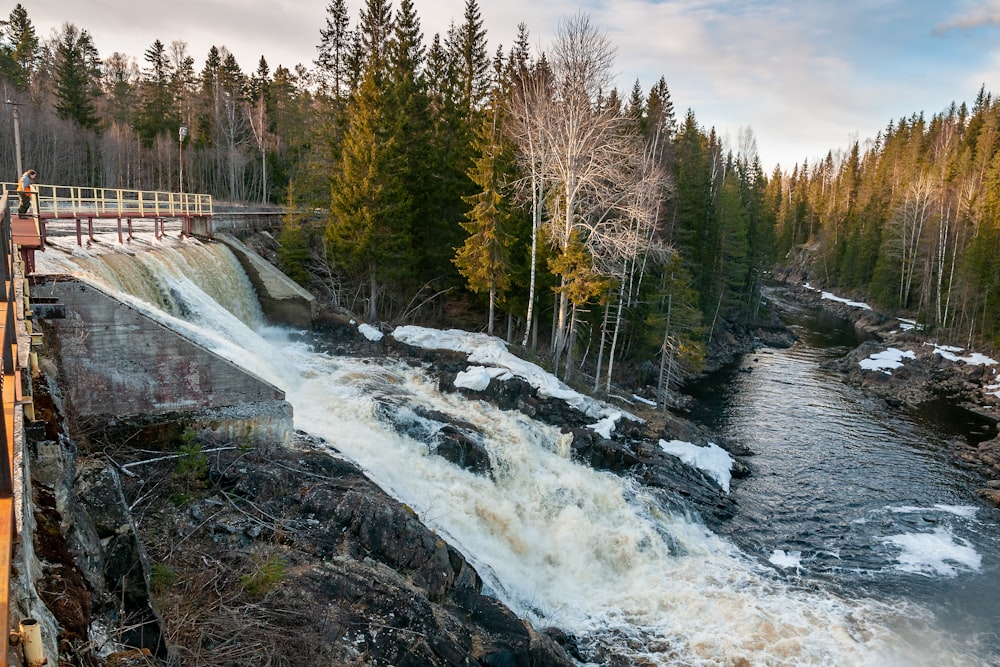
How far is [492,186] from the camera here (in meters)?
23.7

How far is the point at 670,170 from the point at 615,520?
82.4 feet

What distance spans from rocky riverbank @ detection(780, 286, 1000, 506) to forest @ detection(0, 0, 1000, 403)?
2.71 m

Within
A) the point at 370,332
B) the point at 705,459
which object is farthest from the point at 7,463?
the point at 705,459

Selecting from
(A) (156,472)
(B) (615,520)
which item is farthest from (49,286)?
(B) (615,520)

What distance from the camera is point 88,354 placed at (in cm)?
1000

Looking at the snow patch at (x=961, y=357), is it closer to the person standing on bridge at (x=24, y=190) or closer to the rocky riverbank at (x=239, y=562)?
the rocky riverbank at (x=239, y=562)

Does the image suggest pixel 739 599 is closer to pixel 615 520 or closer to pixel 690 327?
pixel 615 520

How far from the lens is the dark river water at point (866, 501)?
13.8 m

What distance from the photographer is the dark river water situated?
544 inches

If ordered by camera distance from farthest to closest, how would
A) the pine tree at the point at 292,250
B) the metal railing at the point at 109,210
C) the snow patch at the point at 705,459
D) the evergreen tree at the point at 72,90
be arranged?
the evergreen tree at the point at 72,90
the pine tree at the point at 292,250
the snow patch at the point at 705,459
the metal railing at the point at 109,210

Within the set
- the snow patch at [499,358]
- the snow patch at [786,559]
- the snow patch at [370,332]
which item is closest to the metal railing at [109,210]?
the snow patch at [370,332]

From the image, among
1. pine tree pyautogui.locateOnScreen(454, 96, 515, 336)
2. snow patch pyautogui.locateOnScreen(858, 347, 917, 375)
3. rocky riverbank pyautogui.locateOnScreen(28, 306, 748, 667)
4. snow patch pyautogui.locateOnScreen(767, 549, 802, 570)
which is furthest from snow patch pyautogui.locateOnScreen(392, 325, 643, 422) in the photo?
snow patch pyautogui.locateOnScreen(858, 347, 917, 375)

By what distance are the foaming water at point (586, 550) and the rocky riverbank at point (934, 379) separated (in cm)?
1115

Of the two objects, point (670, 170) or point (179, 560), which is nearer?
point (179, 560)
